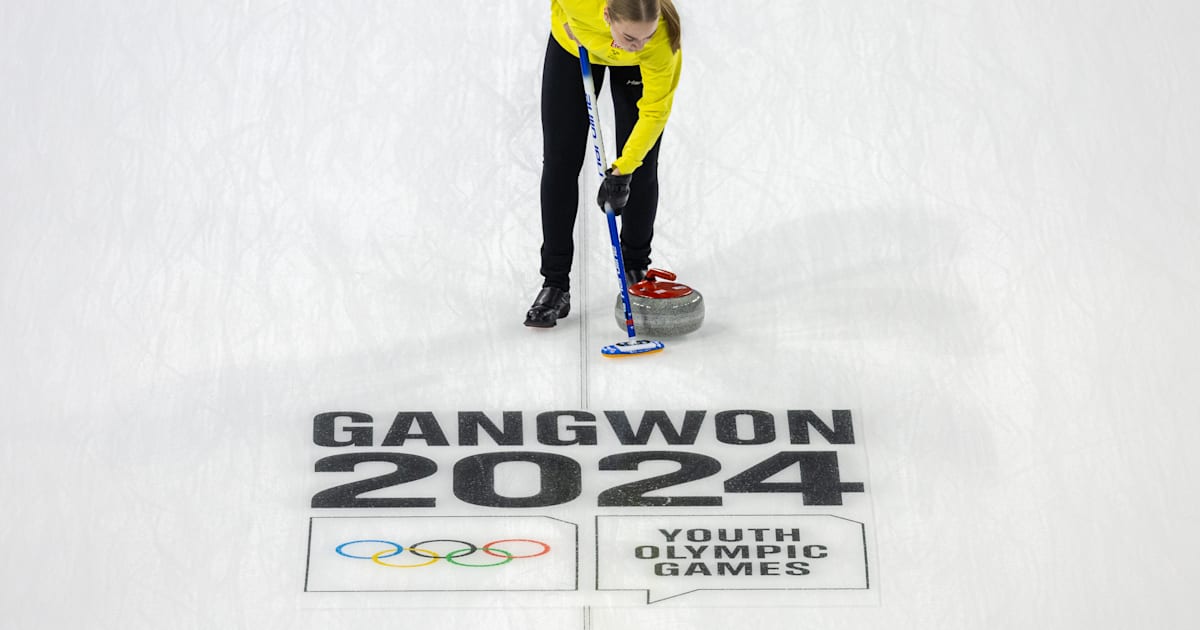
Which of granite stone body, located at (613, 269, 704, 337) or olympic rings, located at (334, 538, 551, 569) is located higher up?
granite stone body, located at (613, 269, 704, 337)

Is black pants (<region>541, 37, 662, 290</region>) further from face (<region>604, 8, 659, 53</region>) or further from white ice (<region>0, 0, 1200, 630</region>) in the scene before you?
face (<region>604, 8, 659, 53</region>)

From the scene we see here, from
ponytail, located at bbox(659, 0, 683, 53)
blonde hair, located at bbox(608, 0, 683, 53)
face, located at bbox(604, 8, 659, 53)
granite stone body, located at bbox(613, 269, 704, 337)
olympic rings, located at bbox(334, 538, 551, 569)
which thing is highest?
ponytail, located at bbox(659, 0, 683, 53)

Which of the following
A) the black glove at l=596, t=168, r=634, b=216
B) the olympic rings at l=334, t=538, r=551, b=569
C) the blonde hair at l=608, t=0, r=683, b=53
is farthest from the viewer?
the black glove at l=596, t=168, r=634, b=216

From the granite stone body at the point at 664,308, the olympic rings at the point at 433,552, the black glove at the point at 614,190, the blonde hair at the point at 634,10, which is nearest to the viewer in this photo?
the blonde hair at the point at 634,10

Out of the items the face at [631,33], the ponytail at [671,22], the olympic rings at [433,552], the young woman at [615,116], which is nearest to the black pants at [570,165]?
the young woman at [615,116]

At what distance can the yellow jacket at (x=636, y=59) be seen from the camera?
3072 mm

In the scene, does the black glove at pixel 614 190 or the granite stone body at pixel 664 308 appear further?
the granite stone body at pixel 664 308

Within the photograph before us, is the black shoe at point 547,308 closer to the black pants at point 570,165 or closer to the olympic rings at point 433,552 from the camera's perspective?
the black pants at point 570,165

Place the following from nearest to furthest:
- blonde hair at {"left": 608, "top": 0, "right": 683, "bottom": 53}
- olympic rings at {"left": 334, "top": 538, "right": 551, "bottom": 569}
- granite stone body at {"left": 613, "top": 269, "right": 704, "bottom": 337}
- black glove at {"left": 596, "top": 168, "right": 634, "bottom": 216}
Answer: blonde hair at {"left": 608, "top": 0, "right": 683, "bottom": 53}, olympic rings at {"left": 334, "top": 538, "right": 551, "bottom": 569}, black glove at {"left": 596, "top": 168, "right": 634, "bottom": 216}, granite stone body at {"left": 613, "top": 269, "right": 704, "bottom": 337}

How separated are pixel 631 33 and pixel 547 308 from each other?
95 cm

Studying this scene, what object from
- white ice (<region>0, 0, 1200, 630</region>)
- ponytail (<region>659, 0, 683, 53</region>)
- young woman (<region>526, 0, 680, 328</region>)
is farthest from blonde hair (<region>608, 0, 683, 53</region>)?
white ice (<region>0, 0, 1200, 630</region>)

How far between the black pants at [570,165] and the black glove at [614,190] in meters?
0.14

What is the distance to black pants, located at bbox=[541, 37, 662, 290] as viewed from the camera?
11.0 feet

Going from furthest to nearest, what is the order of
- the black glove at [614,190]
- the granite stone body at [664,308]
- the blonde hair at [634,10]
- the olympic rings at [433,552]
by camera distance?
the granite stone body at [664,308] → the black glove at [614,190] → the olympic rings at [433,552] → the blonde hair at [634,10]
